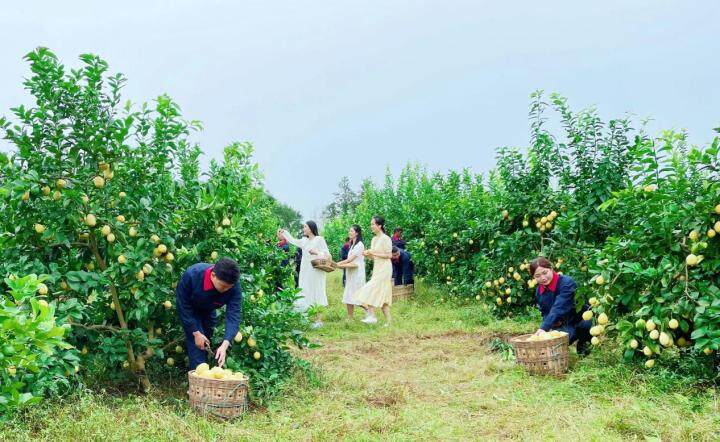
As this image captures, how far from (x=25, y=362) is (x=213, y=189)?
7.25 ft

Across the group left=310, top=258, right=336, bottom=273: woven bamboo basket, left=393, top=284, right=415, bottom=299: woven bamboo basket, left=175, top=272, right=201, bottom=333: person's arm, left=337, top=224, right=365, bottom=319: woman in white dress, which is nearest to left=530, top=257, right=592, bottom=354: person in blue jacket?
left=175, top=272, right=201, bottom=333: person's arm

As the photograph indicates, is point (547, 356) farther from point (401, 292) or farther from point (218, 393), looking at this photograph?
point (401, 292)

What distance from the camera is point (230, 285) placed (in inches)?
178

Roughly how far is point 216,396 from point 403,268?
831 centimetres

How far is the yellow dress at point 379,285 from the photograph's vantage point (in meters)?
9.22

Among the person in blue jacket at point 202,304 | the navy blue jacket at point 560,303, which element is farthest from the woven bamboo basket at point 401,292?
the person in blue jacket at point 202,304

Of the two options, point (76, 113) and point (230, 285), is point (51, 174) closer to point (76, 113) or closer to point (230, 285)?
point (76, 113)

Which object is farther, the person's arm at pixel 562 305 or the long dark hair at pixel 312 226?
the long dark hair at pixel 312 226

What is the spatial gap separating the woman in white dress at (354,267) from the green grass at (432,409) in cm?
329

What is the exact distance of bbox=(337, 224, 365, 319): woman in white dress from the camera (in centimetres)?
977

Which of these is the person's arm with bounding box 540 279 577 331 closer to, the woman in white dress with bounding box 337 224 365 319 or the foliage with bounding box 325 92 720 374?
the foliage with bounding box 325 92 720 374

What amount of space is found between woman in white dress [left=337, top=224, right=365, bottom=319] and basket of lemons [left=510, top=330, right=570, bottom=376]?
4.34 m

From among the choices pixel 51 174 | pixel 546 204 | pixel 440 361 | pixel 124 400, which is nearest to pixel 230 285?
pixel 124 400

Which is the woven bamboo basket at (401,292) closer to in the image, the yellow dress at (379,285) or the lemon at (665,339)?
the yellow dress at (379,285)
